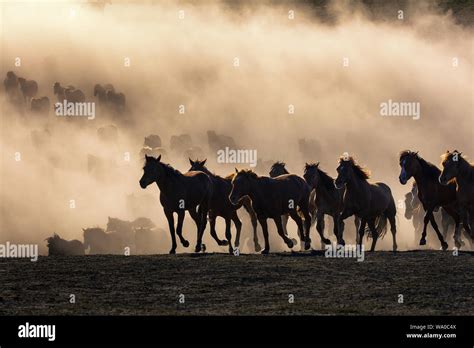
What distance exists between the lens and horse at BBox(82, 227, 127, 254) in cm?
14807

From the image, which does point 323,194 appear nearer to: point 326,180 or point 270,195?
point 326,180

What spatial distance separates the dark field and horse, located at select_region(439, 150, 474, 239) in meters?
1.89

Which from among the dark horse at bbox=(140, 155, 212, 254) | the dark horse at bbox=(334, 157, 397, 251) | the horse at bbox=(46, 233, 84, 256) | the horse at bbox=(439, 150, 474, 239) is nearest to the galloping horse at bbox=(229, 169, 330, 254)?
the dark horse at bbox=(334, 157, 397, 251)

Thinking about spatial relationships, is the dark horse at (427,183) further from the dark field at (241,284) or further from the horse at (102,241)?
the horse at (102,241)

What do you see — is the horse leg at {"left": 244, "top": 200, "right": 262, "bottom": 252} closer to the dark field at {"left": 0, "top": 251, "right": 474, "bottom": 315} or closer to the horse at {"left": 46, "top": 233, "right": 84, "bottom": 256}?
the dark field at {"left": 0, "top": 251, "right": 474, "bottom": 315}

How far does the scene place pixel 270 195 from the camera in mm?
39406

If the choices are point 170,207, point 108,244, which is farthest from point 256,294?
point 108,244

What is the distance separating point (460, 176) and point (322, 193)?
5.14m

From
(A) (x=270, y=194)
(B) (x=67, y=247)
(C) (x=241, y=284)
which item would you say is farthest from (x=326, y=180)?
(B) (x=67, y=247)

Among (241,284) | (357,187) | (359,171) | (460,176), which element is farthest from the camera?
(359,171)

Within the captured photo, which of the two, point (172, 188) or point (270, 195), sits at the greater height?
point (172, 188)
